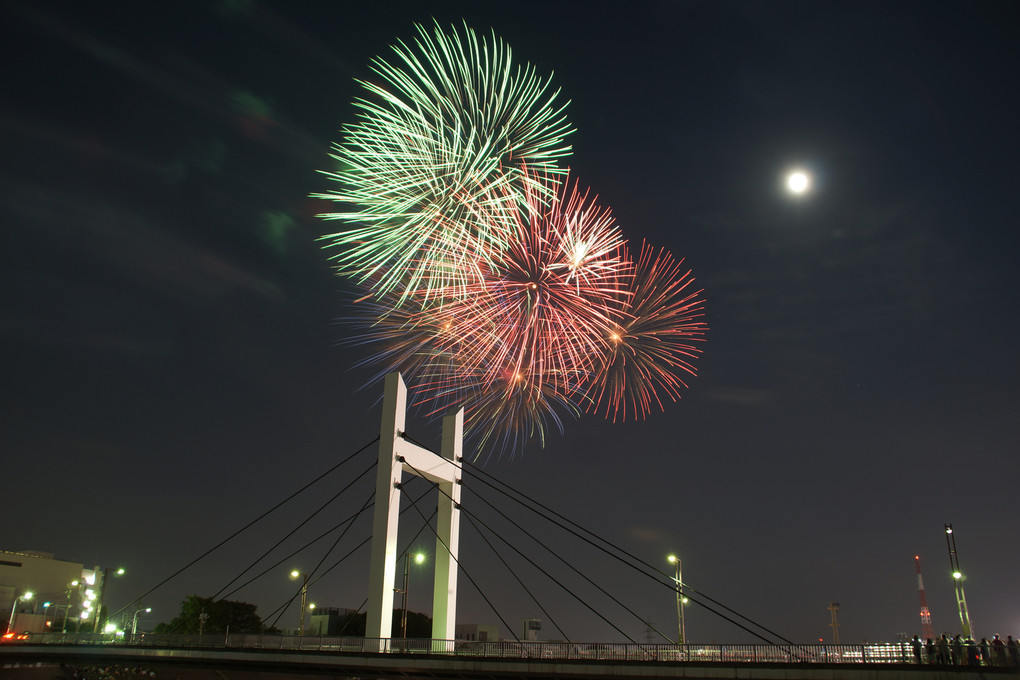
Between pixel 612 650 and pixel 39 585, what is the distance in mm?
125411

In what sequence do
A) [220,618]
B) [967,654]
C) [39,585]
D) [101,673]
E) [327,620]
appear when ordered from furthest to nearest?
1. [39,585]
2. [220,618]
3. [327,620]
4. [101,673]
5. [967,654]

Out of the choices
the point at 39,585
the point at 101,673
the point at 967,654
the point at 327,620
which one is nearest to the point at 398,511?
the point at 967,654

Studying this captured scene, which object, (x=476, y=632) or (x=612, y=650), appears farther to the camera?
(x=476, y=632)

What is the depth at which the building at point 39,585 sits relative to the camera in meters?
110

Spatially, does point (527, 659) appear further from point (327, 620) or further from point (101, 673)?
point (327, 620)

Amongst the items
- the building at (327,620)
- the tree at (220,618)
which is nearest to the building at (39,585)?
the tree at (220,618)

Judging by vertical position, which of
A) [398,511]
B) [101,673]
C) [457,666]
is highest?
[398,511]

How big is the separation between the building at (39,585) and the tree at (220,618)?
40.0 ft

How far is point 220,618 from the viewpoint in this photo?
10262 cm

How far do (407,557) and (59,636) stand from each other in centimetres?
1991

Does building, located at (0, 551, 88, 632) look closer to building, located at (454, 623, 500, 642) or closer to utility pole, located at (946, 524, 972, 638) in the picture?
building, located at (454, 623, 500, 642)

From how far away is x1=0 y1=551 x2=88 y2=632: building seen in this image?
110 m

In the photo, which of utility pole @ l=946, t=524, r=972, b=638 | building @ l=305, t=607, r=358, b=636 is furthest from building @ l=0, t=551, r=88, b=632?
utility pole @ l=946, t=524, r=972, b=638

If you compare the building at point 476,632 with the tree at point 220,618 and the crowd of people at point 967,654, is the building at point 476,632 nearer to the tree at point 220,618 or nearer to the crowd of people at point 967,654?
the tree at point 220,618
